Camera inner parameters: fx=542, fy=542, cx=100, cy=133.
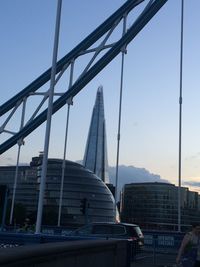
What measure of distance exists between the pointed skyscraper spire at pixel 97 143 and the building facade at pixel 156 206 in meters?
8.71

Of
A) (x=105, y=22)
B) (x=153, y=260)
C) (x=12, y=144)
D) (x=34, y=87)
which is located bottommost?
(x=153, y=260)

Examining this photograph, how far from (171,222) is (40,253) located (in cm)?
9330

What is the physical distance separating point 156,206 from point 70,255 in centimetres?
9168

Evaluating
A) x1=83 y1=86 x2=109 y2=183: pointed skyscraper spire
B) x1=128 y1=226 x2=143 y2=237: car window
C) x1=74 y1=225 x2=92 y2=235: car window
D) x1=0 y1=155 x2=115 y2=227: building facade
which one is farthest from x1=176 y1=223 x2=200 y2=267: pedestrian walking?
x1=0 y1=155 x2=115 y2=227: building facade

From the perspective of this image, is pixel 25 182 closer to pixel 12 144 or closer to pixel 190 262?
pixel 12 144

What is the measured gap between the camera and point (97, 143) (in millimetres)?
100438

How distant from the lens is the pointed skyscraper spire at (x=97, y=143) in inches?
3546

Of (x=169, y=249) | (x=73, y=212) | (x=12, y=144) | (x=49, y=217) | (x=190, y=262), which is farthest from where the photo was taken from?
(x=73, y=212)

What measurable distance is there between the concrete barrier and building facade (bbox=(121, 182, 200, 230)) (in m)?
81.9

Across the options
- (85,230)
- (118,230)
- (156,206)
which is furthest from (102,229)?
(156,206)

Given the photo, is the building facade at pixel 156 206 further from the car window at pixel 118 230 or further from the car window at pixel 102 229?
the car window at pixel 118 230

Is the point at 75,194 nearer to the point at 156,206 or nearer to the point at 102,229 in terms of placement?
the point at 156,206

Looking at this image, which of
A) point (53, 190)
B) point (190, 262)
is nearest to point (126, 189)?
point (53, 190)

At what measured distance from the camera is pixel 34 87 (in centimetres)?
3412
